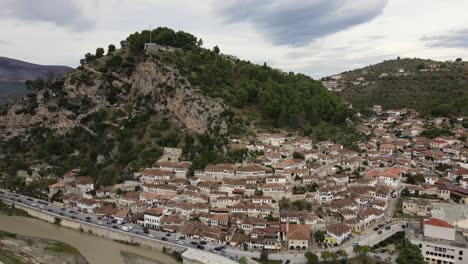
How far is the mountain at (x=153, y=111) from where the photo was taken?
55.1 meters

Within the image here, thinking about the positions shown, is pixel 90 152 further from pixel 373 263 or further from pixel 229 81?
pixel 373 263

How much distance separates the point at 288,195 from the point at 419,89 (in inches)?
2994

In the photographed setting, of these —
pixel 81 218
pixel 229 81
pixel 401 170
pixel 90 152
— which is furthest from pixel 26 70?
pixel 401 170

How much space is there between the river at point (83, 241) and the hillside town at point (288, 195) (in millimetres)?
3360

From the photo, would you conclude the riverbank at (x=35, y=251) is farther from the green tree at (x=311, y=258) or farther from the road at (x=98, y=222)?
the green tree at (x=311, y=258)

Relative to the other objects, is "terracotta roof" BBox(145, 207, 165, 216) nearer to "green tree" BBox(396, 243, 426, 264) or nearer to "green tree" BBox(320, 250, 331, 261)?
"green tree" BBox(320, 250, 331, 261)

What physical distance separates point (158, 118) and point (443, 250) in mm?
45600

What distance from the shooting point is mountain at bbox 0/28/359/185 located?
55062 mm

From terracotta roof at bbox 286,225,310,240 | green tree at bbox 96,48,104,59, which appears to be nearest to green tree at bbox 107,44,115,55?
green tree at bbox 96,48,104,59

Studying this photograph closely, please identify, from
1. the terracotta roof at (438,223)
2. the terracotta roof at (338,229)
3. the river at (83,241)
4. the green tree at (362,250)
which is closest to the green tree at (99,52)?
the river at (83,241)

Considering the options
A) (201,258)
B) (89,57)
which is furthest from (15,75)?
(201,258)

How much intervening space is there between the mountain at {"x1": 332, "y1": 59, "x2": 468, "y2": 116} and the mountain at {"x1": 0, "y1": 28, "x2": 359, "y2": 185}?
2992 cm

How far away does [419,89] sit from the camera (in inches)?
3888

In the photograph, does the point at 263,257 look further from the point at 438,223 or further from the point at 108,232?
the point at 108,232
